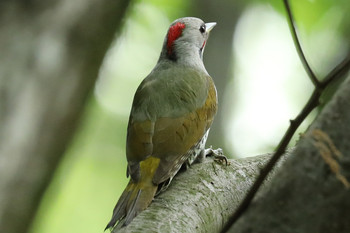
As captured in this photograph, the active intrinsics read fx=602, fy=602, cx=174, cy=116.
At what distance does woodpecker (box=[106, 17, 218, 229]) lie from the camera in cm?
325

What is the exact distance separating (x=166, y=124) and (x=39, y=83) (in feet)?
3.79

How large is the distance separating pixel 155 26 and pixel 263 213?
8.44m

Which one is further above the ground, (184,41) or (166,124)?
(184,41)

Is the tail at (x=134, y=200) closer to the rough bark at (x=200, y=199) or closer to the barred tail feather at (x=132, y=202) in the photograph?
the barred tail feather at (x=132, y=202)

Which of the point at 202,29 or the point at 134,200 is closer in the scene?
the point at 134,200

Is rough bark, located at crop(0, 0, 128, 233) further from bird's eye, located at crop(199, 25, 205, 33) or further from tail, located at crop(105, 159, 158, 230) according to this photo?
bird's eye, located at crop(199, 25, 205, 33)

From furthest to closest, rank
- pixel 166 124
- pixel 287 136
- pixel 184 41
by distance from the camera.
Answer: pixel 184 41
pixel 166 124
pixel 287 136

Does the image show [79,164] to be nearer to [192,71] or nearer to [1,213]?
[192,71]

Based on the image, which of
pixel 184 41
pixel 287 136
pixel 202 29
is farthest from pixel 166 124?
pixel 287 136

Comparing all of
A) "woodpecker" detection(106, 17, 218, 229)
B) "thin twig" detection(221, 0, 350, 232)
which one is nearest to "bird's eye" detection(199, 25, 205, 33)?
"woodpecker" detection(106, 17, 218, 229)

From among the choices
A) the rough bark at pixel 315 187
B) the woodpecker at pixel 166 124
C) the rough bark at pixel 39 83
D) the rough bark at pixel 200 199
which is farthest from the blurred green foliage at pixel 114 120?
the rough bark at pixel 315 187

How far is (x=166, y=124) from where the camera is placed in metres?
3.76

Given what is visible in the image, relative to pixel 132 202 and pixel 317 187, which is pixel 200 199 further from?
pixel 317 187

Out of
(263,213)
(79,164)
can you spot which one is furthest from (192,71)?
(79,164)
